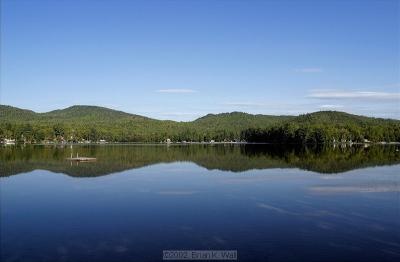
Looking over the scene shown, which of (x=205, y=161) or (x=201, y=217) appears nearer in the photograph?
(x=201, y=217)

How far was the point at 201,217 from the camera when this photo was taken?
26609mm

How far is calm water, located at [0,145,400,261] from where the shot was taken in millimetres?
19688

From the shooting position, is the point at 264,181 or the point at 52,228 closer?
the point at 52,228


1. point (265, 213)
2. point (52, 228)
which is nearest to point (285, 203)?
point (265, 213)

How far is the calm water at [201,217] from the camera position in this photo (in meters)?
19.7

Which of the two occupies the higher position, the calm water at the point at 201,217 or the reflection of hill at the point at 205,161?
the reflection of hill at the point at 205,161

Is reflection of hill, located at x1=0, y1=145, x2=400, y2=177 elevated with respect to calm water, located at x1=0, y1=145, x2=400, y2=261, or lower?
elevated

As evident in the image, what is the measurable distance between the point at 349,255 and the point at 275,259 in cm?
318

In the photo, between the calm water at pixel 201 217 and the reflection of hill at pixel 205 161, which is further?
the reflection of hill at pixel 205 161

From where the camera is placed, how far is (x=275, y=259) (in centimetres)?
1814

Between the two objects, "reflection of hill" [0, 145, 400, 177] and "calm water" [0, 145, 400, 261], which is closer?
"calm water" [0, 145, 400, 261]

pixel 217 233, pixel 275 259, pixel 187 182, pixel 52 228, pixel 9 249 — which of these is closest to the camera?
pixel 275 259

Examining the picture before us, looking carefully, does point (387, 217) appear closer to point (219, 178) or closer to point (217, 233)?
point (217, 233)

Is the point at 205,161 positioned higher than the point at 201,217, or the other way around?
the point at 205,161
